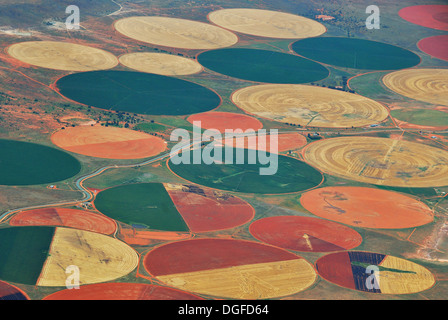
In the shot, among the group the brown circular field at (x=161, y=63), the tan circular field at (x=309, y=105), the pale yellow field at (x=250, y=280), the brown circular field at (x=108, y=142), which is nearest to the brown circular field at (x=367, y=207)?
the pale yellow field at (x=250, y=280)

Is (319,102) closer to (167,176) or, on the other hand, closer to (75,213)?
(167,176)

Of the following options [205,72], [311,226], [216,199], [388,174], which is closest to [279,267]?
[311,226]

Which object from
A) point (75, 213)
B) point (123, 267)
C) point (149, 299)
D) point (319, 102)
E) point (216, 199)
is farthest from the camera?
point (319, 102)

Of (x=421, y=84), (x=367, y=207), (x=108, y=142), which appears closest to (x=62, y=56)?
(x=108, y=142)

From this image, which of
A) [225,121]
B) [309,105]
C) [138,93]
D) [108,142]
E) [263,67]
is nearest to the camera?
[108,142]

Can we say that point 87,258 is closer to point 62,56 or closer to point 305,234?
point 305,234

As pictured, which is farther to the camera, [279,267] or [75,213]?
[75,213]
